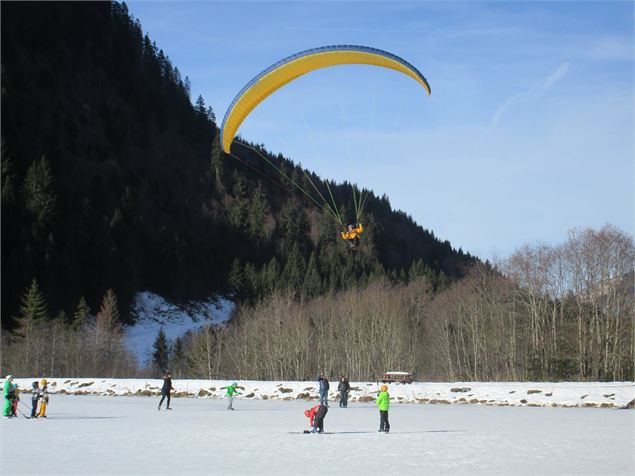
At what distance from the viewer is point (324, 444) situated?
1310cm

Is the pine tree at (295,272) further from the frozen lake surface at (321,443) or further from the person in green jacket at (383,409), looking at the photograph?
the person in green jacket at (383,409)

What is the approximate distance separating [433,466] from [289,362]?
40.5 metres

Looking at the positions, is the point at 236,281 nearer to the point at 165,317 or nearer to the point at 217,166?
the point at 165,317

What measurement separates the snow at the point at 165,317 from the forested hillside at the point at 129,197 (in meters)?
2.27

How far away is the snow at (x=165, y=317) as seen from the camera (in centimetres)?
7938

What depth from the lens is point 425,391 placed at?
26.1m

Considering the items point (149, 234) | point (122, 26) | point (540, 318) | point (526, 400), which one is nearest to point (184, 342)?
point (149, 234)

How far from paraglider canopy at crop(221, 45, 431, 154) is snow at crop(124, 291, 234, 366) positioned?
5623 centimetres

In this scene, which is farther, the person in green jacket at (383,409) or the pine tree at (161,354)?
the pine tree at (161,354)

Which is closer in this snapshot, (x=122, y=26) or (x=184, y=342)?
(x=184, y=342)

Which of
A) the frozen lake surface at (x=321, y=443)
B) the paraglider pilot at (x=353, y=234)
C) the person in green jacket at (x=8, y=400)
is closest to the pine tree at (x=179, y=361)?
the person in green jacket at (x=8, y=400)

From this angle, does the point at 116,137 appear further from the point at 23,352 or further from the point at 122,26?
the point at 23,352

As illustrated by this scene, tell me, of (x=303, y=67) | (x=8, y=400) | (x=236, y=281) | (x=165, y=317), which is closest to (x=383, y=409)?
(x=303, y=67)

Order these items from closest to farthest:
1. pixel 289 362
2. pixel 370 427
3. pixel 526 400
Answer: pixel 370 427
pixel 526 400
pixel 289 362
